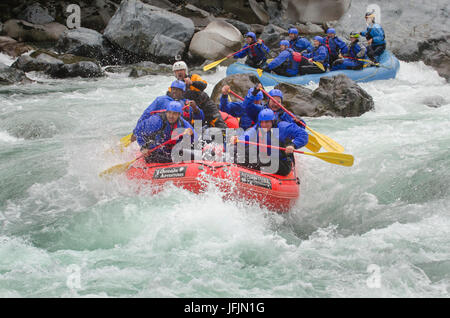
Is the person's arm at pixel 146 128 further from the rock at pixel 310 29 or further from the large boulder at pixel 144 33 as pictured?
the rock at pixel 310 29

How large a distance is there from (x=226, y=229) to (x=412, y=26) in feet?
50.1

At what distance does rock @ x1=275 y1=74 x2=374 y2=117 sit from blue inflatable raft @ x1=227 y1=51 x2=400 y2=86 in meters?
1.08

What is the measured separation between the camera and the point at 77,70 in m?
12.9

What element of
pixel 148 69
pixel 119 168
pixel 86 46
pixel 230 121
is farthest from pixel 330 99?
pixel 86 46

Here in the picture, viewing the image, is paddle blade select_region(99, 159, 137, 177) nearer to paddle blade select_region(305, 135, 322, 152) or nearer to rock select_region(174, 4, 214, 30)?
paddle blade select_region(305, 135, 322, 152)

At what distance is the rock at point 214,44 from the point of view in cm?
1507

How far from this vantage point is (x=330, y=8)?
2017 centimetres

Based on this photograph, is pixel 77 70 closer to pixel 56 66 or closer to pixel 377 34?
pixel 56 66

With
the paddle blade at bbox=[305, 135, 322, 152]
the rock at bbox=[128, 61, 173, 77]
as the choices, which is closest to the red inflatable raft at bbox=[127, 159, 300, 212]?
the paddle blade at bbox=[305, 135, 322, 152]

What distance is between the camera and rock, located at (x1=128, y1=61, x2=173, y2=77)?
A: 13.5m

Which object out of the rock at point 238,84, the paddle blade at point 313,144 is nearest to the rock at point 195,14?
the rock at point 238,84
